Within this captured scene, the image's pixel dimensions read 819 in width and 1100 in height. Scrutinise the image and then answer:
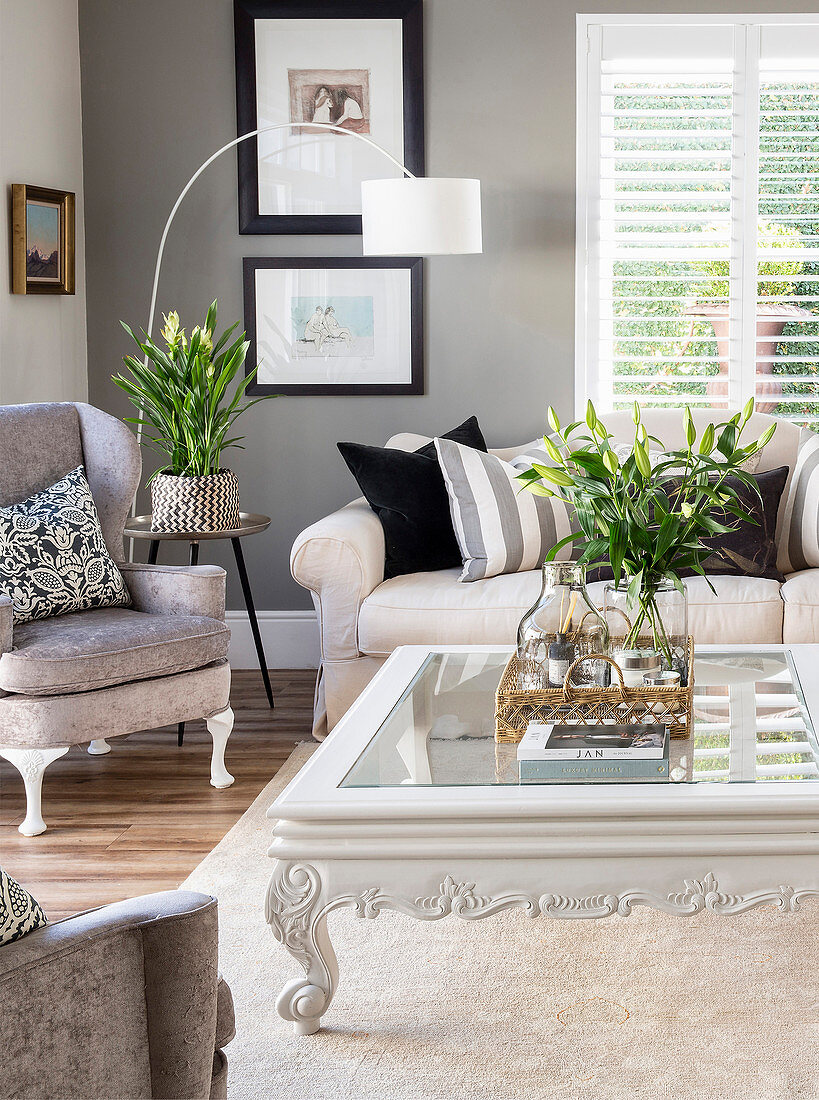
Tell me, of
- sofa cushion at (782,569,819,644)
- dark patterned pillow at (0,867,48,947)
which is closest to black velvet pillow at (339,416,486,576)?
sofa cushion at (782,569,819,644)

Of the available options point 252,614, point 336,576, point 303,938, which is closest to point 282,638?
point 252,614

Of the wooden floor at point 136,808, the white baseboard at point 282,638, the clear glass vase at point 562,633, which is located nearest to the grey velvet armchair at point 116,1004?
the clear glass vase at point 562,633

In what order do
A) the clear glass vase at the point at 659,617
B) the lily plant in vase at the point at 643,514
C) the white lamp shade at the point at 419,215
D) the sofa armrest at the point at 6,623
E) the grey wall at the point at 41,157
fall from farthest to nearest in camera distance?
1. the grey wall at the point at 41,157
2. the white lamp shade at the point at 419,215
3. the sofa armrest at the point at 6,623
4. the clear glass vase at the point at 659,617
5. the lily plant in vase at the point at 643,514

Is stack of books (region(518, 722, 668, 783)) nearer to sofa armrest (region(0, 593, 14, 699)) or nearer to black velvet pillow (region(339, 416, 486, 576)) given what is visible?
sofa armrest (region(0, 593, 14, 699))

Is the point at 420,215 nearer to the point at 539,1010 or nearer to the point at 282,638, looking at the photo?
the point at 282,638

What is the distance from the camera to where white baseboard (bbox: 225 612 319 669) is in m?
4.66

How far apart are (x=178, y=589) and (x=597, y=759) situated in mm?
1855

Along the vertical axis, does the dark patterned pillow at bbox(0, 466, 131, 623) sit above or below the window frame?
below

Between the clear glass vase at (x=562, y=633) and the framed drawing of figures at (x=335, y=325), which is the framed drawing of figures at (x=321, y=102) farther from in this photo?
the clear glass vase at (x=562, y=633)

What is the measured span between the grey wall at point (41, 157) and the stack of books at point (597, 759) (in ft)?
9.03

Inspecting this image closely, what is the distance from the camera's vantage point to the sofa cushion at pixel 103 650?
2930 millimetres

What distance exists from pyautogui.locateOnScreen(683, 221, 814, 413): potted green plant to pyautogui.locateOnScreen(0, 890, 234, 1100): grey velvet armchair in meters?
3.58

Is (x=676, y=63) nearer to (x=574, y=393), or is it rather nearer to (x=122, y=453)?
(x=574, y=393)

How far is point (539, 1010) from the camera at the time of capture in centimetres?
203
